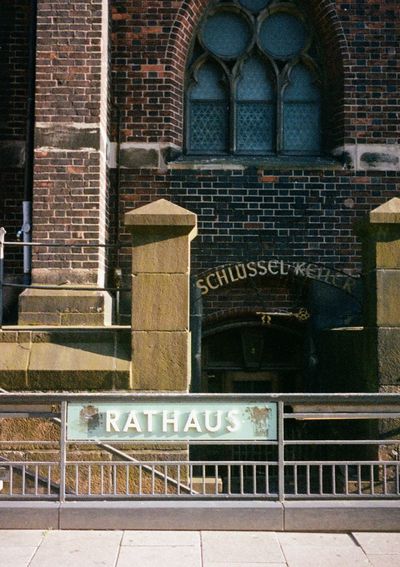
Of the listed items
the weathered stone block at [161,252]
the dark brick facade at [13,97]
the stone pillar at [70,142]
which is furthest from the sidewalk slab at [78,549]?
the dark brick facade at [13,97]

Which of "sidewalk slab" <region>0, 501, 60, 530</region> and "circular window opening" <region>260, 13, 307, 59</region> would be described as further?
"circular window opening" <region>260, 13, 307, 59</region>

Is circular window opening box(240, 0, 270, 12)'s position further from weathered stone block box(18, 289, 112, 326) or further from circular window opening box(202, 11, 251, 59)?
weathered stone block box(18, 289, 112, 326)

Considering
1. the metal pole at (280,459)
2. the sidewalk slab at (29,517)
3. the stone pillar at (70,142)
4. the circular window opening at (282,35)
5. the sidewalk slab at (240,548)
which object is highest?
the circular window opening at (282,35)

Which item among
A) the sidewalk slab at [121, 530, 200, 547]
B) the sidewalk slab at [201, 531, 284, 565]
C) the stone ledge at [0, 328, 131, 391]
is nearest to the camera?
the sidewalk slab at [201, 531, 284, 565]

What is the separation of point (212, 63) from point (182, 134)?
42.6 inches

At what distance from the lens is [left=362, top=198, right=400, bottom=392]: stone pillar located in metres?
6.75

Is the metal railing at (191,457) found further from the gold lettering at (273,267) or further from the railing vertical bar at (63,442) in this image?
the gold lettering at (273,267)

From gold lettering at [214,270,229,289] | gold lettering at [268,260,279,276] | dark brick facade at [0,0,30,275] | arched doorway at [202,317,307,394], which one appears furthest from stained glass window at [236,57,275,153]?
dark brick facade at [0,0,30,275]

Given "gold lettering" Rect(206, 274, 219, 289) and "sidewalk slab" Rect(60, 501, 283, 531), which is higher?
"gold lettering" Rect(206, 274, 219, 289)

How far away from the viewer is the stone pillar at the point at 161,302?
6.52 m

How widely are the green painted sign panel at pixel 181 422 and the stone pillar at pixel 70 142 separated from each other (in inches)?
95.9

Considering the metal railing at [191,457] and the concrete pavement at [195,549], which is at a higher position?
the metal railing at [191,457]

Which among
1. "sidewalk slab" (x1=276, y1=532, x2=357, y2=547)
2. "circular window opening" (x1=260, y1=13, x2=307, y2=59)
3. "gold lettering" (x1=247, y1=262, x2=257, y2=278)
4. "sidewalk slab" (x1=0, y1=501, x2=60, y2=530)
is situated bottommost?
"sidewalk slab" (x1=276, y1=532, x2=357, y2=547)

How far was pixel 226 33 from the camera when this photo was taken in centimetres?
969
